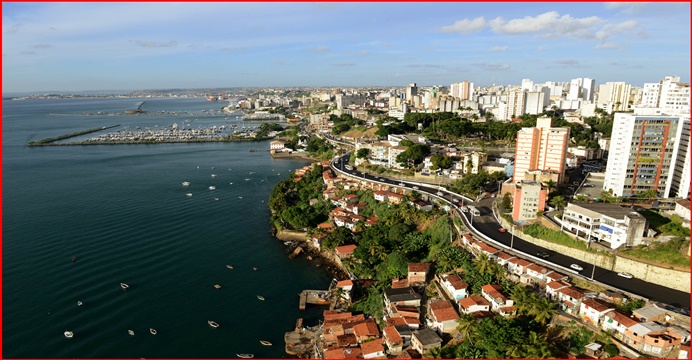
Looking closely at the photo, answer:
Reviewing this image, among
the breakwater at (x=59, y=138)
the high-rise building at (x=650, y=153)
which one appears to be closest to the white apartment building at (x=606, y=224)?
the high-rise building at (x=650, y=153)

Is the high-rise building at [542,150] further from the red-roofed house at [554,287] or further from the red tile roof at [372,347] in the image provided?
the red tile roof at [372,347]

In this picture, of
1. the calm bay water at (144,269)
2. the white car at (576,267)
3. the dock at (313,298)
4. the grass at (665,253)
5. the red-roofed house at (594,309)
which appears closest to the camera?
the red-roofed house at (594,309)

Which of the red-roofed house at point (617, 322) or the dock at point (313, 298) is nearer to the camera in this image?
the red-roofed house at point (617, 322)

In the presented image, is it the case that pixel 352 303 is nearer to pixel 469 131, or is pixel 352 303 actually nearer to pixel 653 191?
pixel 653 191

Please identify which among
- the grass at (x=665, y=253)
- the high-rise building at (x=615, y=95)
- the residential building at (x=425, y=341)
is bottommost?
the residential building at (x=425, y=341)

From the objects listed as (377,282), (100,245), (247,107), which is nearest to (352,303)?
(377,282)

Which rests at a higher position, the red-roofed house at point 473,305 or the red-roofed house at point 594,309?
the red-roofed house at point 594,309
